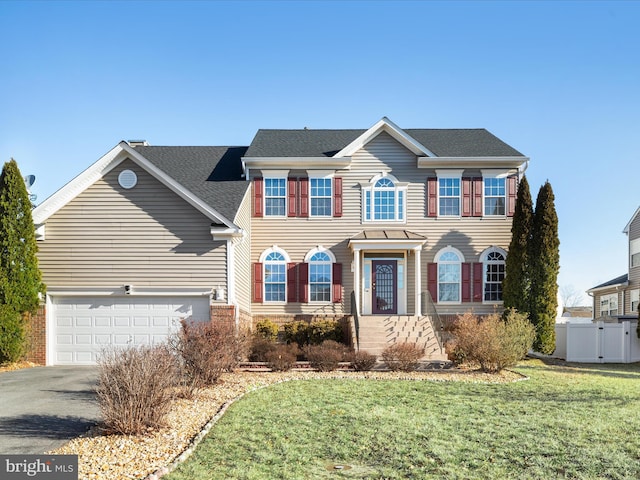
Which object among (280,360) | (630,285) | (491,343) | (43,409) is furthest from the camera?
(630,285)

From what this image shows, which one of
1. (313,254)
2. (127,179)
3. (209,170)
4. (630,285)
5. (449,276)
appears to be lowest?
(630,285)

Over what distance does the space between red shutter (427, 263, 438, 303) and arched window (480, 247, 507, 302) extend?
1627 millimetres

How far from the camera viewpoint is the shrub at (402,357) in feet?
55.0

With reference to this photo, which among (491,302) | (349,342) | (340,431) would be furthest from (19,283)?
(491,302)

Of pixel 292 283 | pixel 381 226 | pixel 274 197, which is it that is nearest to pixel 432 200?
pixel 381 226

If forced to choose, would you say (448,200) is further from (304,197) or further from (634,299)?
(634,299)

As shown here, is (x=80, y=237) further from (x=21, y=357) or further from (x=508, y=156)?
(x=508, y=156)

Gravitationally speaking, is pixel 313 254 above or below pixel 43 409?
above

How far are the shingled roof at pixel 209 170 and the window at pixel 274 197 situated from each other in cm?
93

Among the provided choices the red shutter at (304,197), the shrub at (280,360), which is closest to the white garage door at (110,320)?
the shrub at (280,360)

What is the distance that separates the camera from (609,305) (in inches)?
1240

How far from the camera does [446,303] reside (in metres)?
23.1

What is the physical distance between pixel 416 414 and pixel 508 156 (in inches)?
559

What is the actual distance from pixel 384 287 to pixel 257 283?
4364 mm
